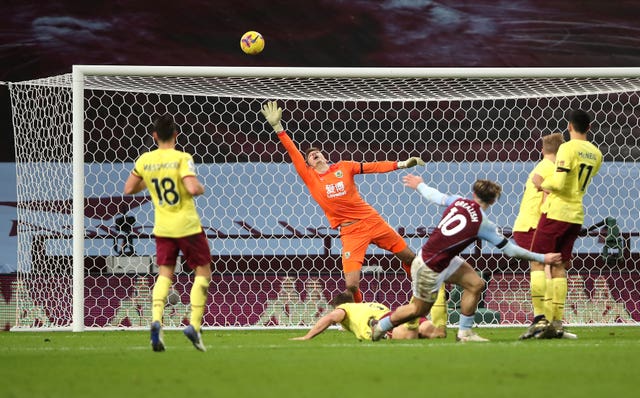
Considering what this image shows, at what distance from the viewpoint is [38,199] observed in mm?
9930

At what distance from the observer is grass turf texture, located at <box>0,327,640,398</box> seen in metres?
4.14

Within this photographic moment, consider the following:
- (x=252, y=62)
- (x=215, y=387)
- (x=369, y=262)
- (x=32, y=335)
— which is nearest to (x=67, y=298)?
(x=32, y=335)

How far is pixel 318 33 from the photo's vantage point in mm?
12945

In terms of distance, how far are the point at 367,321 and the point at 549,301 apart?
130 centimetres


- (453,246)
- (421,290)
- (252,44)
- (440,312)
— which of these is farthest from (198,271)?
(252,44)

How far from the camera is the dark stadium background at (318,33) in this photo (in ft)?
41.7

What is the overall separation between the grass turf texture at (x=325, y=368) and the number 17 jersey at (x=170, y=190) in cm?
69

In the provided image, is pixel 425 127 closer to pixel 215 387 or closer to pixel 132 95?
pixel 132 95

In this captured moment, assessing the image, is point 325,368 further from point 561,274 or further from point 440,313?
point 561,274

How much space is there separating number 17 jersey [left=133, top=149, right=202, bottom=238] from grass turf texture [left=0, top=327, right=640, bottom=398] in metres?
0.69

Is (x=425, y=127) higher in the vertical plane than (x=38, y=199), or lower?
higher

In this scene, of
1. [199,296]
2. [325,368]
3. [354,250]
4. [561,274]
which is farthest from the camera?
[354,250]

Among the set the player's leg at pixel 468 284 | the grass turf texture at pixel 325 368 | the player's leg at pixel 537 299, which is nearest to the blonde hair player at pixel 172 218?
the grass turf texture at pixel 325 368

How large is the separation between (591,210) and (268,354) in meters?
6.66
